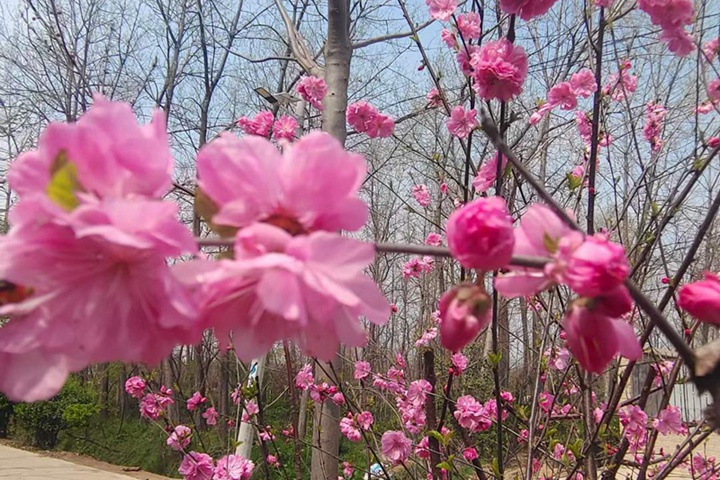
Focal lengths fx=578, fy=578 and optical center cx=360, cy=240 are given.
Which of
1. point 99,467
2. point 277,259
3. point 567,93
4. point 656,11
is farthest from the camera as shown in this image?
point 99,467

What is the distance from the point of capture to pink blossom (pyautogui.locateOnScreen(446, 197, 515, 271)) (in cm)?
62

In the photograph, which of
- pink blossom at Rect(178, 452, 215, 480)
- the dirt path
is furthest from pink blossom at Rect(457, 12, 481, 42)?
the dirt path

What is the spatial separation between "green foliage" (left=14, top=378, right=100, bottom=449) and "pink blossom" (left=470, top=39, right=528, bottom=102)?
1240cm

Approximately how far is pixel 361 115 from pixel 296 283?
3395mm

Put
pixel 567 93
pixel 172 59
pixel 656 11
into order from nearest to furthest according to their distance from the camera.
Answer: pixel 656 11, pixel 567 93, pixel 172 59

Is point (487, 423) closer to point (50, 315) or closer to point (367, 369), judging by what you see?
point (367, 369)

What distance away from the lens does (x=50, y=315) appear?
1.93 feet

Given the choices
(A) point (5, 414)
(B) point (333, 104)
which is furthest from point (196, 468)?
(A) point (5, 414)

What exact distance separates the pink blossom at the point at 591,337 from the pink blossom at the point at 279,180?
0.93ft

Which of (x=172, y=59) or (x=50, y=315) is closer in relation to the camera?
(x=50, y=315)

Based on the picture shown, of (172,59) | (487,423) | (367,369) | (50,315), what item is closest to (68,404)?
(172,59)

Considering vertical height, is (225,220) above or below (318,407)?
above

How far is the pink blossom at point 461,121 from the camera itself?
2990 mm

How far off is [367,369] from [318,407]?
3.87ft
